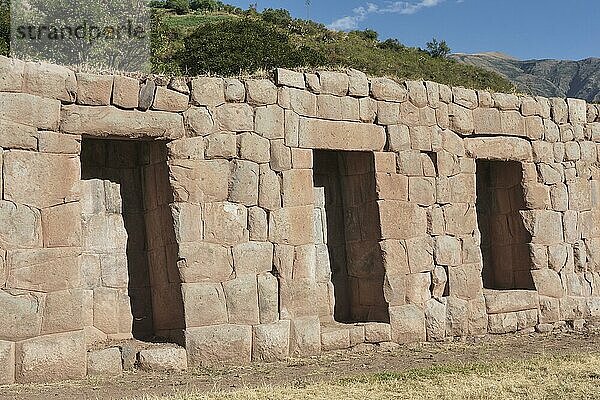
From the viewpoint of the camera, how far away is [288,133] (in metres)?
10.1

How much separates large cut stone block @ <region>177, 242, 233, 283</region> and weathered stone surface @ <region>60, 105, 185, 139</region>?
1.46m

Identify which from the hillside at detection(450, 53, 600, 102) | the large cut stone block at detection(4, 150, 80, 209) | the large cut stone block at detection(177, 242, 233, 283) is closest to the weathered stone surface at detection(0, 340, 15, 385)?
the large cut stone block at detection(4, 150, 80, 209)

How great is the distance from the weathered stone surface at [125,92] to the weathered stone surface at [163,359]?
3040 millimetres

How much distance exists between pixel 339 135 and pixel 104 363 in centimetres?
449

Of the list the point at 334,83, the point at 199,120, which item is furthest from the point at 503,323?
the point at 199,120

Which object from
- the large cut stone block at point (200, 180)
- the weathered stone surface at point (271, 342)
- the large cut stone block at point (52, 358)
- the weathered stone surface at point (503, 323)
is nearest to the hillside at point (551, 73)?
the weathered stone surface at point (503, 323)

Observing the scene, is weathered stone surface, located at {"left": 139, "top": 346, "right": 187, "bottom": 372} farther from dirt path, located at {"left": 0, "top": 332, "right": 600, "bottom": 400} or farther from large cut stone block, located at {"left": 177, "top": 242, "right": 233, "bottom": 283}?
large cut stone block, located at {"left": 177, "top": 242, "right": 233, "bottom": 283}

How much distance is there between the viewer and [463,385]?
25.9 feet

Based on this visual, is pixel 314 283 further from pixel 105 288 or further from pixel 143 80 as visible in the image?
pixel 143 80

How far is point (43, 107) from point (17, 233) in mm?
1488

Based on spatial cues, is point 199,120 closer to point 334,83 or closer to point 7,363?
point 334,83

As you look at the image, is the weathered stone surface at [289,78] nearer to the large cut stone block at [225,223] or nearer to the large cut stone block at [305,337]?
the large cut stone block at [225,223]

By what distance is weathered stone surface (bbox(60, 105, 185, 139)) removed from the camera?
866 cm

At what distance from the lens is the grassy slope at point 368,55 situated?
36.3m
